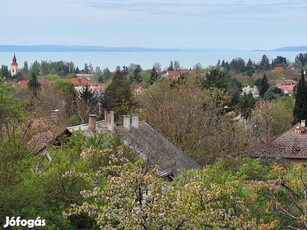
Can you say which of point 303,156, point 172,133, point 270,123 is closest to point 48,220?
point 172,133

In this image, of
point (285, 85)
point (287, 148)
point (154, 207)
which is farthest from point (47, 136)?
point (285, 85)

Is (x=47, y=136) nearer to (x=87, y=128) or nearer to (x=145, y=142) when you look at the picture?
(x=87, y=128)

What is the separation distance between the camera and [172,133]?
4253 centimetres

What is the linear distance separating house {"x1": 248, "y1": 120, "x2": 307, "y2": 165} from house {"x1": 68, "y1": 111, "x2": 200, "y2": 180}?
743 cm

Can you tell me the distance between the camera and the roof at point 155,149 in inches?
1211

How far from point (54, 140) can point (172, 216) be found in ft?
47.9

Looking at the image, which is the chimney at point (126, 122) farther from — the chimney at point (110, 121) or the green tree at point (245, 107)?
the green tree at point (245, 107)

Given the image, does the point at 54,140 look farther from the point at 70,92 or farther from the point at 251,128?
the point at 70,92

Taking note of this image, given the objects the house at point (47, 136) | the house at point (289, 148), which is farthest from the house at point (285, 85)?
the house at point (47, 136)

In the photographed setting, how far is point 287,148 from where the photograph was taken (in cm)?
4412

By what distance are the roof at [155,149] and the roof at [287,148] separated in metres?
7.45

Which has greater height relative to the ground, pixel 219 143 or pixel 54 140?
pixel 54 140

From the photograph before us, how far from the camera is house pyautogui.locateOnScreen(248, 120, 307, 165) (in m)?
43.2

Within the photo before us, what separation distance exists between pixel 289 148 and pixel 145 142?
1335cm
